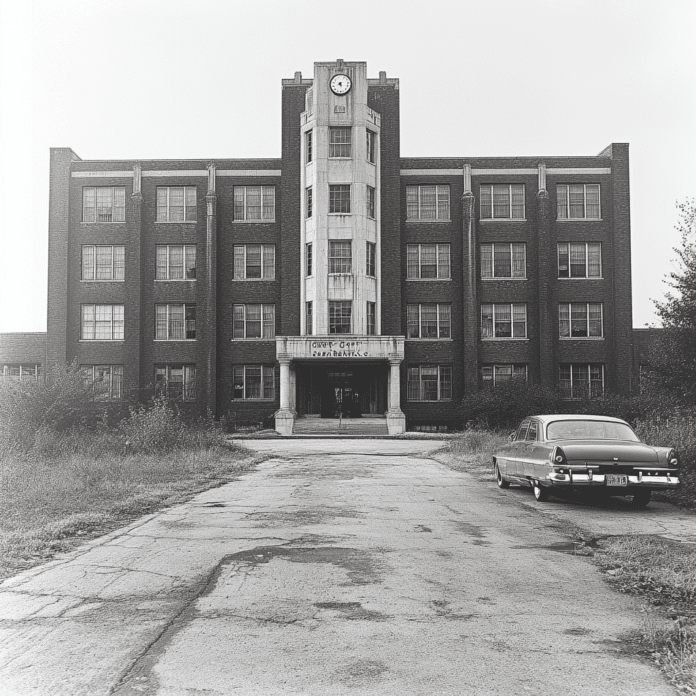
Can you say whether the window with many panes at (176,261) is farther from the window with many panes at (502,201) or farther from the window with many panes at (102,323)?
the window with many panes at (502,201)

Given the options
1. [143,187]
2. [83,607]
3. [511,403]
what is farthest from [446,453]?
[143,187]

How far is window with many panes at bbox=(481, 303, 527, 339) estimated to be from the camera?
151 ft

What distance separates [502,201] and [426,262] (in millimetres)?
5731

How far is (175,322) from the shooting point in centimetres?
4650

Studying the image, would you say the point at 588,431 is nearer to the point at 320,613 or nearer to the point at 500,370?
the point at 320,613

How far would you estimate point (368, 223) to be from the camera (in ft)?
146

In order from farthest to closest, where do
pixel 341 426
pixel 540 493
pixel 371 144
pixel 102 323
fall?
pixel 102 323 → pixel 371 144 → pixel 341 426 → pixel 540 493

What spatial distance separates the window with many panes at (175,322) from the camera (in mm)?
46406

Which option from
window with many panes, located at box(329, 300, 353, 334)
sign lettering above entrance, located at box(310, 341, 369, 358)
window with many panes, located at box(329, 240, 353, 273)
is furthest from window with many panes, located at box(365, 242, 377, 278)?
sign lettering above entrance, located at box(310, 341, 369, 358)

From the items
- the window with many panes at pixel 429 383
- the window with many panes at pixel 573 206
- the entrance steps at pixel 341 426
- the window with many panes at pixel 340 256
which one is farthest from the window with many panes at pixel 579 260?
the entrance steps at pixel 341 426

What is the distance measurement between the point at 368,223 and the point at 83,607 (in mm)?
39783

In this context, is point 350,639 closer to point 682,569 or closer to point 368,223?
point 682,569

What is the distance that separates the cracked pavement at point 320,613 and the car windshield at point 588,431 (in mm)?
2693

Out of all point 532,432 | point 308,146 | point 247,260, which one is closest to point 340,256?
point 247,260
